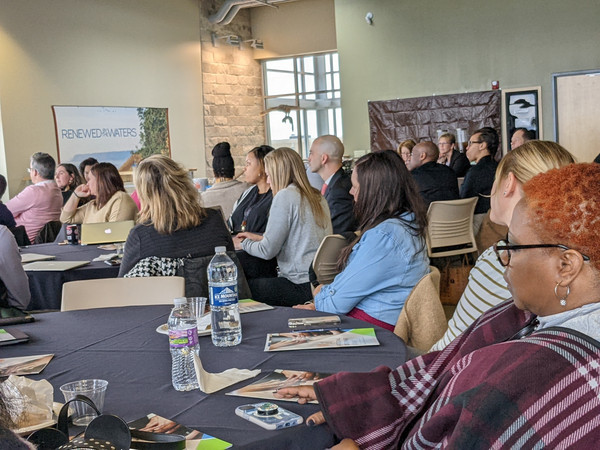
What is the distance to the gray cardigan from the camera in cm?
415

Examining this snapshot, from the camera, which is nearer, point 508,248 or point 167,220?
point 508,248

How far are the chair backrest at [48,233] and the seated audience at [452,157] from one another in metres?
4.86

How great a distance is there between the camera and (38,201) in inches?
273

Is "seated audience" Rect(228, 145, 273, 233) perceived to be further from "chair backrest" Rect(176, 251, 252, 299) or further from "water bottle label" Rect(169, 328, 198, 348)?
"water bottle label" Rect(169, 328, 198, 348)

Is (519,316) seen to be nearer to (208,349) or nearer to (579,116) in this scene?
(208,349)

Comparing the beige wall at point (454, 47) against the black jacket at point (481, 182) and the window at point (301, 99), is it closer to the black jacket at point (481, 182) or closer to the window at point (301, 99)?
the window at point (301, 99)

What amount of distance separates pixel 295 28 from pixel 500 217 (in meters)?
10.8

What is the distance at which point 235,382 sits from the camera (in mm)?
1732

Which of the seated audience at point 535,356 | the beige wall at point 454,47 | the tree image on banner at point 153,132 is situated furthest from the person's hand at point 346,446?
the tree image on banner at point 153,132

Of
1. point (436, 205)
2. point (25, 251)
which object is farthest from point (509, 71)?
point (25, 251)

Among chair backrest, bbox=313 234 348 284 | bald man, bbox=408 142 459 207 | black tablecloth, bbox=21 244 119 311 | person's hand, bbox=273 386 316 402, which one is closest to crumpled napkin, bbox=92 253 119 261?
black tablecloth, bbox=21 244 119 311

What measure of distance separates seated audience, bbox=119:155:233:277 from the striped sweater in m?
1.44

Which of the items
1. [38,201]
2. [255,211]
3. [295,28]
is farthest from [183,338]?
[295,28]

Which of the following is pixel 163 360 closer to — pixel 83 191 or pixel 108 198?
pixel 108 198
